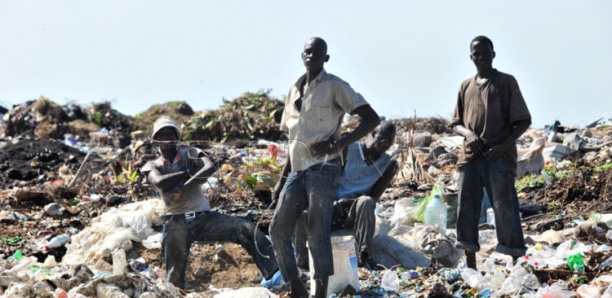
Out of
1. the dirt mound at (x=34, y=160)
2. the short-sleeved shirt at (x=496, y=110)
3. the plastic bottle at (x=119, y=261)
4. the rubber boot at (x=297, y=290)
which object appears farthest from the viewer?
the dirt mound at (x=34, y=160)

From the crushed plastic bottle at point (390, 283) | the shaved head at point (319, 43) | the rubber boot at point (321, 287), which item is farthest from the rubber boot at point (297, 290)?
the shaved head at point (319, 43)

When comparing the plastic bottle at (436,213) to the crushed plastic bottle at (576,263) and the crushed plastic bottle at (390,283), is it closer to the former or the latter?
the crushed plastic bottle at (390,283)

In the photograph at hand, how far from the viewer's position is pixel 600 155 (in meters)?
12.3

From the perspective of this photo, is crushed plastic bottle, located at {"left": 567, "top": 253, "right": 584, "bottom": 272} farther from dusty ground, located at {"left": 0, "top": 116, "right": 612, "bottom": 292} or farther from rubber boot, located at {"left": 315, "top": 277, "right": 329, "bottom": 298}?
rubber boot, located at {"left": 315, "top": 277, "right": 329, "bottom": 298}

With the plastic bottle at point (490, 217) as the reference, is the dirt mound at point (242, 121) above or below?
above

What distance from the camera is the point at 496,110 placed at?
577 centimetres

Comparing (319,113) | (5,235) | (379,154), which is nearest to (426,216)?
(379,154)

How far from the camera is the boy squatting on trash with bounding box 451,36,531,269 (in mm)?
5738

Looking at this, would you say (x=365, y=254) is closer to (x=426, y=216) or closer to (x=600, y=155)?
(x=426, y=216)

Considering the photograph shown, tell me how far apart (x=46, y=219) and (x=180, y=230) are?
450 cm

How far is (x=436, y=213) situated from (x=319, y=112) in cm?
315

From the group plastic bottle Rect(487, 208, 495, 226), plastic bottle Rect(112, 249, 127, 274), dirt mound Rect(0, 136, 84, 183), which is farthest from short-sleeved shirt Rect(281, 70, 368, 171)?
dirt mound Rect(0, 136, 84, 183)

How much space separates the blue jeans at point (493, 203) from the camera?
227 inches

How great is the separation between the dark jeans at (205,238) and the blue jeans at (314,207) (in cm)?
97
